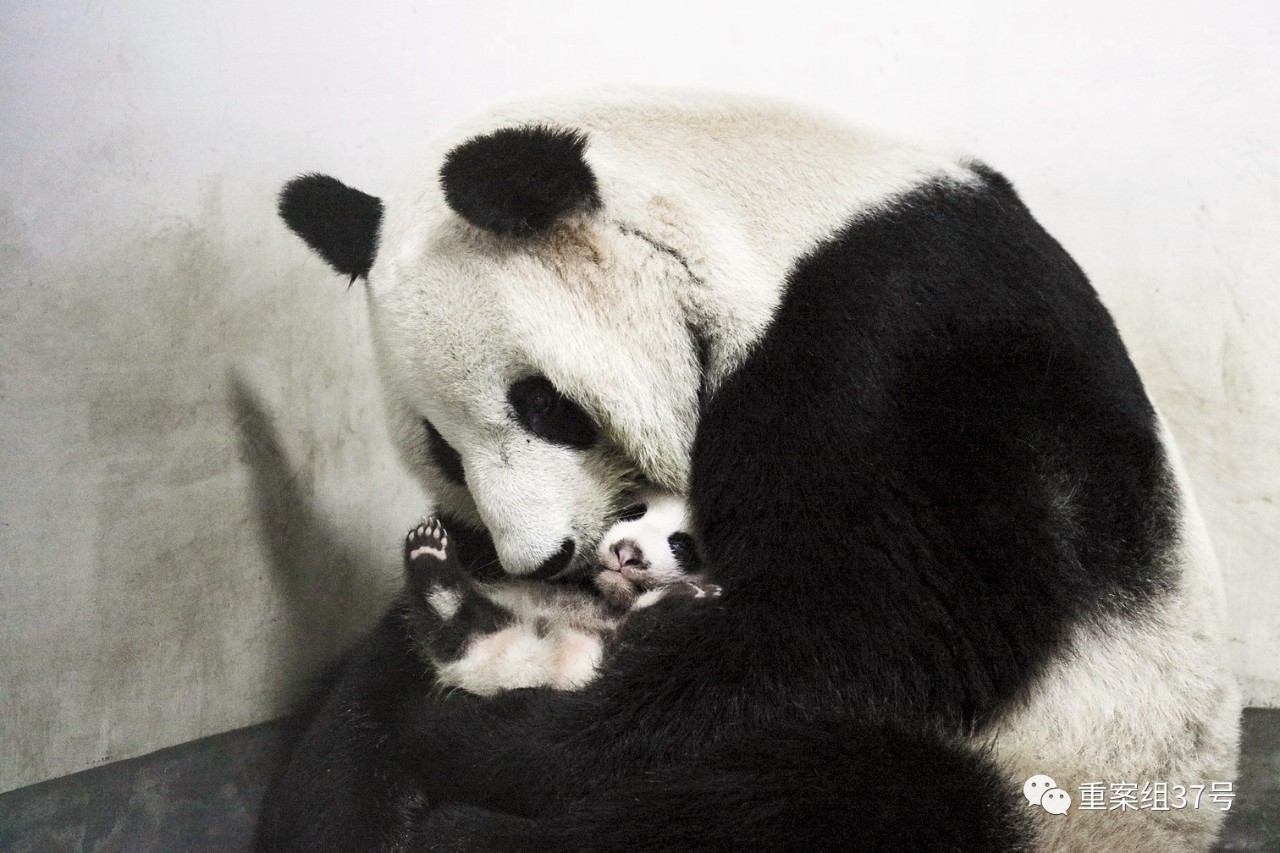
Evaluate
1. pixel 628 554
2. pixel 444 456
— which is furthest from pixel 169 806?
pixel 628 554

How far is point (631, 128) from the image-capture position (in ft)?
6.66

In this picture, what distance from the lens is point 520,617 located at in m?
2.11

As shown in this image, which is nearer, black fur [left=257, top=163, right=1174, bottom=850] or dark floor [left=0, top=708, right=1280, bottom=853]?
black fur [left=257, top=163, right=1174, bottom=850]

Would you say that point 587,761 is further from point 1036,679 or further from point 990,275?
point 990,275

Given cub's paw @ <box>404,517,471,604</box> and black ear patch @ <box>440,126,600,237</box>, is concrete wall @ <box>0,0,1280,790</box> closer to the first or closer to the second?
black ear patch @ <box>440,126,600,237</box>

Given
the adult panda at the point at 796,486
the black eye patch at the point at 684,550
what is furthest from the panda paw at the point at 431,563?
the black eye patch at the point at 684,550

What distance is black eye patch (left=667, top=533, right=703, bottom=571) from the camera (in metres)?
2.01

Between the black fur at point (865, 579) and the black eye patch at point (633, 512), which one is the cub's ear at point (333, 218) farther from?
the black fur at point (865, 579)

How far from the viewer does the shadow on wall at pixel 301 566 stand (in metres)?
2.47

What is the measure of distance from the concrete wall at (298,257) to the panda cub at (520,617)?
59 cm

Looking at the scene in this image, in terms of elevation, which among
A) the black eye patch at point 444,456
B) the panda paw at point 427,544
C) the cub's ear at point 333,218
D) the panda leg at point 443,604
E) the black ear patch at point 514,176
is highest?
the black ear patch at point 514,176

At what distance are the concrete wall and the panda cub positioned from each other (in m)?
0.59

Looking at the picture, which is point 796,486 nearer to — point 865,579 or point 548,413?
point 865,579

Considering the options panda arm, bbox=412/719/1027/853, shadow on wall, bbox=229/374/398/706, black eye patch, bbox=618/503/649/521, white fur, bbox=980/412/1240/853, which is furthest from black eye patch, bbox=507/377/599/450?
white fur, bbox=980/412/1240/853
